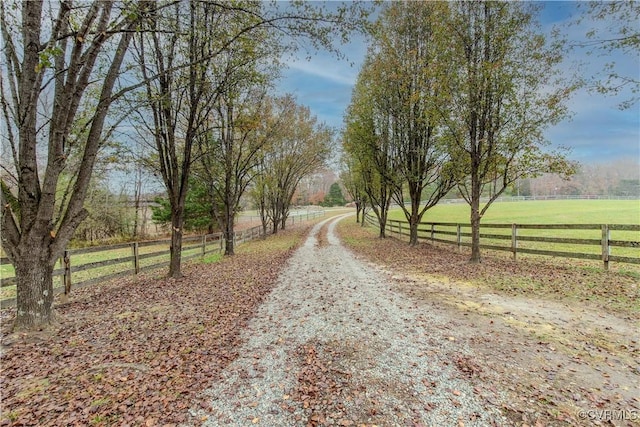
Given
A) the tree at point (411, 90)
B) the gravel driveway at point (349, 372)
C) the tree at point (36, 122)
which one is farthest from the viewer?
the tree at point (411, 90)

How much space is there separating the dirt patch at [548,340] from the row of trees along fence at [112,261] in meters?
7.58

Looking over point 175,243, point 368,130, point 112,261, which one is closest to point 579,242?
point 368,130

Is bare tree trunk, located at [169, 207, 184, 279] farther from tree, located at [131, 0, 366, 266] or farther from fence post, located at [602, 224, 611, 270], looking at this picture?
fence post, located at [602, 224, 611, 270]

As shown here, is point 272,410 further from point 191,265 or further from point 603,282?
point 191,265

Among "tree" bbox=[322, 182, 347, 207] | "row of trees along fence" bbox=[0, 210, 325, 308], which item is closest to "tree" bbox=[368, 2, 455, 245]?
"row of trees along fence" bbox=[0, 210, 325, 308]

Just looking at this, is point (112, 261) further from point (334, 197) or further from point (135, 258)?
point (334, 197)

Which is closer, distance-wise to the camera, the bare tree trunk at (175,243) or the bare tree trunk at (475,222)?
the bare tree trunk at (175,243)

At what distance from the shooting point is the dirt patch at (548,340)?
9.55 ft

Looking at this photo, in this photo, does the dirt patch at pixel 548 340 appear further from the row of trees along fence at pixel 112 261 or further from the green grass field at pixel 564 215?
the green grass field at pixel 564 215

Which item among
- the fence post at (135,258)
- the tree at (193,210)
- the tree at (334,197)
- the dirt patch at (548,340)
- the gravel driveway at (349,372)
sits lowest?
the gravel driveway at (349,372)

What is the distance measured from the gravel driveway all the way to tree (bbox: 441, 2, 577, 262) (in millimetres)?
6632

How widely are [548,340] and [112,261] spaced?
931 centimetres

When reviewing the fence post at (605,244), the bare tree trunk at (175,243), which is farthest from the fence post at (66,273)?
the fence post at (605,244)

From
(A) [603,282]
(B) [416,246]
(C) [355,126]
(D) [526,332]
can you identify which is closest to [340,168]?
(C) [355,126]
